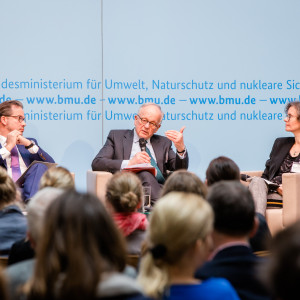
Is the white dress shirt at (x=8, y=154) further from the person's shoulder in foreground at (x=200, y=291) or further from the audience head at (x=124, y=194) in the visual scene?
the person's shoulder in foreground at (x=200, y=291)

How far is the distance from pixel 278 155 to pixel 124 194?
2978 mm

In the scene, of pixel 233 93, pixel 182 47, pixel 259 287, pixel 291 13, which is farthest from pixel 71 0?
pixel 259 287

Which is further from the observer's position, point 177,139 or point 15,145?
point 15,145

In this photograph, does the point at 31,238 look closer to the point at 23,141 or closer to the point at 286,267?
the point at 286,267

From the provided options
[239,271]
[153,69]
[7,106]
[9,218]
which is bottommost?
[239,271]

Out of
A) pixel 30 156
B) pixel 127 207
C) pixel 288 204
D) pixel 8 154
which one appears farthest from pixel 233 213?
pixel 30 156

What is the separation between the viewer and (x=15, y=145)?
5.62 meters

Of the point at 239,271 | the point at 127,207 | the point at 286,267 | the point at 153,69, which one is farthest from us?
the point at 153,69

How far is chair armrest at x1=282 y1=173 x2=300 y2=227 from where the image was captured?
4812mm

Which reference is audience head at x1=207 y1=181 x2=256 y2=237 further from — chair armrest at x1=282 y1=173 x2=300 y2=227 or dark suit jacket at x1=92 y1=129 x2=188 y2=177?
dark suit jacket at x1=92 y1=129 x2=188 y2=177

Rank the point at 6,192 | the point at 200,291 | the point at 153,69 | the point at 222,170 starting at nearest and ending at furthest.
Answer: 1. the point at 200,291
2. the point at 6,192
3. the point at 222,170
4. the point at 153,69

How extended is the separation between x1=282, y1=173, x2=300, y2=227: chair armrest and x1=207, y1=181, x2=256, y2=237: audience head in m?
2.74

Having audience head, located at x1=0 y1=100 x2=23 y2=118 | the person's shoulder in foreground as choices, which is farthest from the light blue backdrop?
the person's shoulder in foreground

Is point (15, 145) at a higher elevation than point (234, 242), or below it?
higher
